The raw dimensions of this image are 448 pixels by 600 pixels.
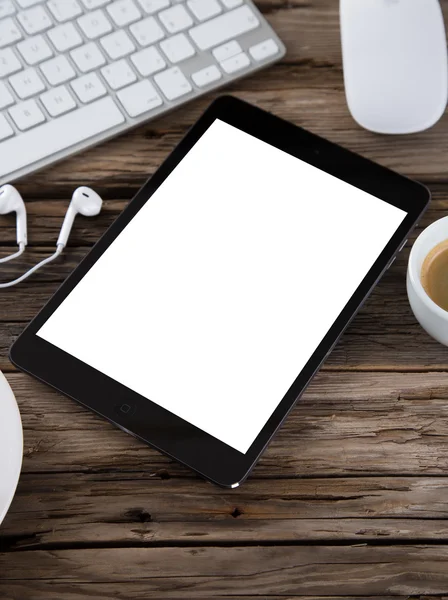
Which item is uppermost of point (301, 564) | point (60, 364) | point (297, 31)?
point (297, 31)

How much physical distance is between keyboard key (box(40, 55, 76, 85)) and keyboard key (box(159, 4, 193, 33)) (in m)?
0.10

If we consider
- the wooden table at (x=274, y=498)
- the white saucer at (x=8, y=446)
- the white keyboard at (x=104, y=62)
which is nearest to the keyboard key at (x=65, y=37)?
the white keyboard at (x=104, y=62)

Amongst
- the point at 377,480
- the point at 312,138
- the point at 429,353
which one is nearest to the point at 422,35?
the point at 312,138

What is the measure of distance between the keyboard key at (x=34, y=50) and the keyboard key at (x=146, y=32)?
3.2 inches

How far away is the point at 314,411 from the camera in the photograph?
0.60 meters

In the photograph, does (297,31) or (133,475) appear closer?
(133,475)

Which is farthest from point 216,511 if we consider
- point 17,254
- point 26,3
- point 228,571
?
point 26,3

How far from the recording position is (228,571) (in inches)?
21.8

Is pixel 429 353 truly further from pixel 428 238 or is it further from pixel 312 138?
pixel 312 138

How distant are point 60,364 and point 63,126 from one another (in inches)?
9.0

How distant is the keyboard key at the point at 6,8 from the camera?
0.70 metres

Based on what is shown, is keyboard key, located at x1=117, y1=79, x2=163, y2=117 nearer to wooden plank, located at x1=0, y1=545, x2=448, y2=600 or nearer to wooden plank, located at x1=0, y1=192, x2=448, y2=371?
wooden plank, located at x1=0, y1=192, x2=448, y2=371

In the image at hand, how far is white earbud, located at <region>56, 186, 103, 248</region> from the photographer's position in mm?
657

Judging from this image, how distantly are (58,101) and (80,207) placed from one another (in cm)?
10
